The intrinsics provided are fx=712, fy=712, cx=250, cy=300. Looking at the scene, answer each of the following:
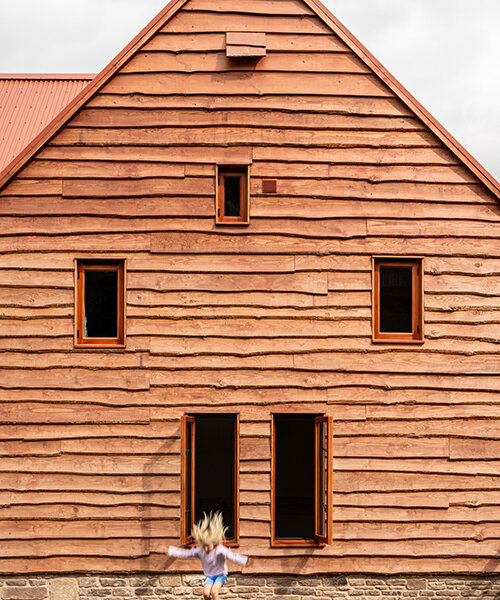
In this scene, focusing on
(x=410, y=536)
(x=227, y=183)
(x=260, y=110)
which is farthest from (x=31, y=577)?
(x=260, y=110)

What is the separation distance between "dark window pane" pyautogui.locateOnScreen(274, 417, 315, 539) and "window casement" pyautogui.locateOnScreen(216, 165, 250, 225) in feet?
18.6

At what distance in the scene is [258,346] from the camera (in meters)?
9.97

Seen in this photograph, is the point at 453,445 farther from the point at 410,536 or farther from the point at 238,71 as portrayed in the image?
the point at 238,71

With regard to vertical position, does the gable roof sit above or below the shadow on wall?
above

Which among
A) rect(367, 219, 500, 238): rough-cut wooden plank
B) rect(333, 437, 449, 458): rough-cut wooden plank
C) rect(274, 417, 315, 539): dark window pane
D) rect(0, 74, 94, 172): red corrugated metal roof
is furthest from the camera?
rect(274, 417, 315, 539): dark window pane

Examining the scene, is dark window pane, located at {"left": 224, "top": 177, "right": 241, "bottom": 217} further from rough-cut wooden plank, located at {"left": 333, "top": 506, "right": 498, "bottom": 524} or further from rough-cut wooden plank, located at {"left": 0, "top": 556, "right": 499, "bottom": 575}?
rough-cut wooden plank, located at {"left": 0, "top": 556, "right": 499, "bottom": 575}

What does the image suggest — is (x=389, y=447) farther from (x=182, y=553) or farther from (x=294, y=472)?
(x=294, y=472)

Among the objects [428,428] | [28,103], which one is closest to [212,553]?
[428,428]

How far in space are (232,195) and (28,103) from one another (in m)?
6.83

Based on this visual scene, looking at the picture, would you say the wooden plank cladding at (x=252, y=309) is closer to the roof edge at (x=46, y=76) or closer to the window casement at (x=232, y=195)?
the window casement at (x=232, y=195)

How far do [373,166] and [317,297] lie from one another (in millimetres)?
2057

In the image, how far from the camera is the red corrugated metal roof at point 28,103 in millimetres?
13703

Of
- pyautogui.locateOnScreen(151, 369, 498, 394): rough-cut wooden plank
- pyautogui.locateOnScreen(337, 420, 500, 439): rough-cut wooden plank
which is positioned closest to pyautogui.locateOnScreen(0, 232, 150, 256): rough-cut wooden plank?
pyautogui.locateOnScreen(151, 369, 498, 394): rough-cut wooden plank

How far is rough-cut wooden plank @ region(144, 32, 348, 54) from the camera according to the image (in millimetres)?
10109
